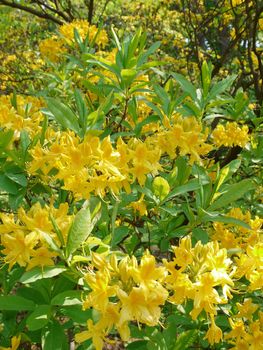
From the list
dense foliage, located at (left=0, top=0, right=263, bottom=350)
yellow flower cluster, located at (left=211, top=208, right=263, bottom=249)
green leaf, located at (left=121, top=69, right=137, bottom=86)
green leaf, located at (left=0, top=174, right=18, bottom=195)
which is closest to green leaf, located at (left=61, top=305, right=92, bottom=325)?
dense foliage, located at (left=0, top=0, right=263, bottom=350)

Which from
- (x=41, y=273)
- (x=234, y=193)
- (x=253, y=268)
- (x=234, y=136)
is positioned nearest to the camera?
(x=41, y=273)

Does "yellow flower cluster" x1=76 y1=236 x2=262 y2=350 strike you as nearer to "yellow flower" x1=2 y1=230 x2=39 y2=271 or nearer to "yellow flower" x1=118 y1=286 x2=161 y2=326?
"yellow flower" x1=118 y1=286 x2=161 y2=326

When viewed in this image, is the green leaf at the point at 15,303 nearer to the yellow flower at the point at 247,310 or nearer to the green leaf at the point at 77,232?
the green leaf at the point at 77,232

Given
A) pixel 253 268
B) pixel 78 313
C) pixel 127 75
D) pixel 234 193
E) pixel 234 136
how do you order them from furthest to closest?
pixel 234 136, pixel 127 75, pixel 234 193, pixel 253 268, pixel 78 313

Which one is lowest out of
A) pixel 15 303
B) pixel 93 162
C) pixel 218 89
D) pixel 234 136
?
pixel 15 303

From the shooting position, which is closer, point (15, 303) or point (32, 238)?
point (32, 238)

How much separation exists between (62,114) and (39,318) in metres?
0.62

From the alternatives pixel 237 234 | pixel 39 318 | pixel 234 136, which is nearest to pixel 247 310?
Result: pixel 237 234

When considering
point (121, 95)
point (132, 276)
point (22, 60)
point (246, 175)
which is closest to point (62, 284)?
point (132, 276)

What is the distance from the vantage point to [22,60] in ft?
21.9

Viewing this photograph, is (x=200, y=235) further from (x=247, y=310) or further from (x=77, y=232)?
(x=77, y=232)

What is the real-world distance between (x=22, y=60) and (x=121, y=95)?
5275mm

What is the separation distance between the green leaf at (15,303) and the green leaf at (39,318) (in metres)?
0.05

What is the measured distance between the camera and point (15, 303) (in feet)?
3.98
